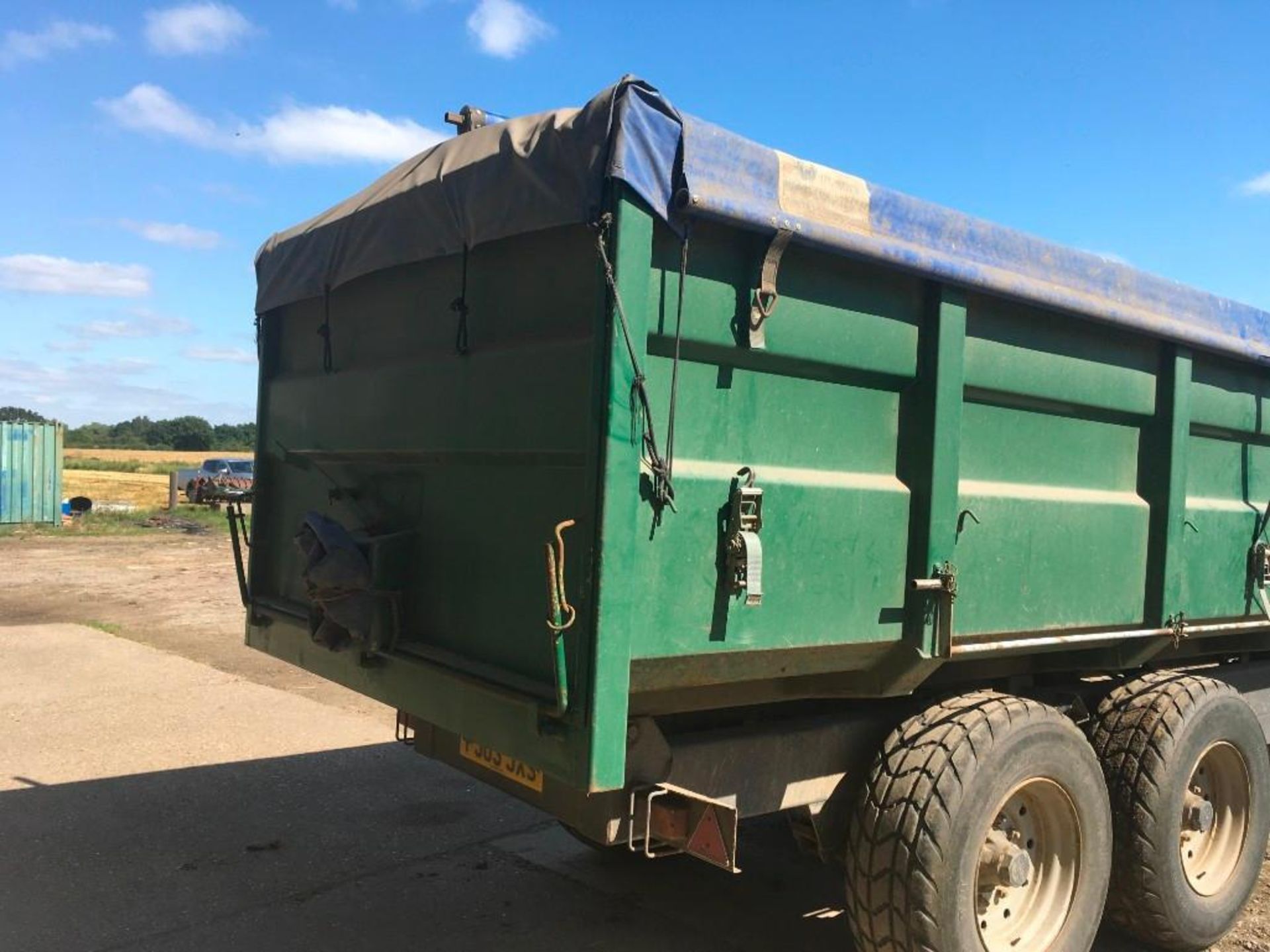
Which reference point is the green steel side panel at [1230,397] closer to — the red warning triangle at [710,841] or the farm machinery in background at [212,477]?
the red warning triangle at [710,841]

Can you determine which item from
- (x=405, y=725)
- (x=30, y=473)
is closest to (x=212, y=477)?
(x=30, y=473)

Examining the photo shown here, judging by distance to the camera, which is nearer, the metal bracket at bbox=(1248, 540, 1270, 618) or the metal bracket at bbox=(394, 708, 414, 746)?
the metal bracket at bbox=(394, 708, 414, 746)

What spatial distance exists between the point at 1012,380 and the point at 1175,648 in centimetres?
165

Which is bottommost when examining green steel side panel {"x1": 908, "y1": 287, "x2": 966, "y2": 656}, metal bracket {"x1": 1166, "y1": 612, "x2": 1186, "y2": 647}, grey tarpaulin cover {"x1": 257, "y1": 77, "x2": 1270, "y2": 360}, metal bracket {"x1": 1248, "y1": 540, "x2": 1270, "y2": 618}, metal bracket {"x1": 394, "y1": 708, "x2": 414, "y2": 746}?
metal bracket {"x1": 394, "y1": 708, "x2": 414, "y2": 746}

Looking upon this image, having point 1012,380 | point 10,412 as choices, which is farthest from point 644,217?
point 10,412

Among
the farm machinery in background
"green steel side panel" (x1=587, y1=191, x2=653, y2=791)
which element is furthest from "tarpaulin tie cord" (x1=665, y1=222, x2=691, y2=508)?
the farm machinery in background

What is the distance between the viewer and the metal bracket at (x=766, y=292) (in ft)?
8.86

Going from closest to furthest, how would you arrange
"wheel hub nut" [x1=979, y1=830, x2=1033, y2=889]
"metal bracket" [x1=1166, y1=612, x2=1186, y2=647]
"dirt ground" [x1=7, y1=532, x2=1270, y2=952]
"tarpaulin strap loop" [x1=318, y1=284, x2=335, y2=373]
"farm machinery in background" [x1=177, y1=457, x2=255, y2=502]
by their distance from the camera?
"wheel hub nut" [x1=979, y1=830, x2=1033, y2=889]
"tarpaulin strap loop" [x1=318, y1=284, x2=335, y2=373]
"metal bracket" [x1=1166, y1=612, x2=1186, y2=647]
"dirt ground" [x1=7, y1=532, x2=1270, y2=952]
"farm machinery in background" [x1=177, y1=457, x2=255, y2=502]

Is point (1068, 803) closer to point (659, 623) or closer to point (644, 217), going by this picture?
point (659, 623)

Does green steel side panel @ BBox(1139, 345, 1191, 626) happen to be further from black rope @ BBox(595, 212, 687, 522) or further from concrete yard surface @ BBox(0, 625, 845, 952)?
black rope @ BBox(595, 212, 687, 522)

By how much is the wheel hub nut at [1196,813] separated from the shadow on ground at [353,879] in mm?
584

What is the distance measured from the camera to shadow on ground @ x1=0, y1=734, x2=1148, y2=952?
393 centimetres

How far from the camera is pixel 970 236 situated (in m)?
3.20

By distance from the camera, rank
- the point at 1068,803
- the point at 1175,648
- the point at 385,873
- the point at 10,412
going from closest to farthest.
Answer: the point at 1068,803, the point at 1175,648, the point at 385,873, the point at 10,412
